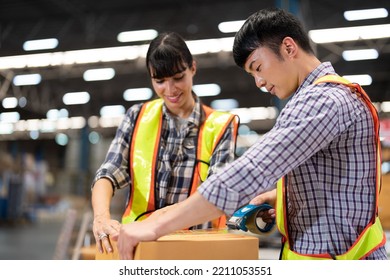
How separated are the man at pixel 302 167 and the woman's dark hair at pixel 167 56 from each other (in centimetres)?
37

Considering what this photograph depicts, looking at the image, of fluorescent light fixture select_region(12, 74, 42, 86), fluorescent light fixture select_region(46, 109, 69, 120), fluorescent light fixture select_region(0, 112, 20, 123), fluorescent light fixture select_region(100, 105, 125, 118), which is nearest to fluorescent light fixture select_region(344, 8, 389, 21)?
fluorescent light fixture select_region(12, 74, 42, 86)

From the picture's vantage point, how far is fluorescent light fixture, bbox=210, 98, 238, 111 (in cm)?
1509

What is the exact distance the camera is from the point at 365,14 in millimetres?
7664

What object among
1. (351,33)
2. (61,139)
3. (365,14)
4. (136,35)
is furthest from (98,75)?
(61,139)

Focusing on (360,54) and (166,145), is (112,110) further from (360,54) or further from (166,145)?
(166,145)

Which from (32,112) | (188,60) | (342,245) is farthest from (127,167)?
(32,112)

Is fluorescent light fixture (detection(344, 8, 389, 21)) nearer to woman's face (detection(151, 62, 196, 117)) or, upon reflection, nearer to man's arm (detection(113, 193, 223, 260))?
woman's face (detection(151, 62, 196, 117))

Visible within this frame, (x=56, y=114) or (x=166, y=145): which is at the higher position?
(x=56, y=114)

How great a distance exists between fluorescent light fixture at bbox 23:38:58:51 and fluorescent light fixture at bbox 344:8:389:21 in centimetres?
523

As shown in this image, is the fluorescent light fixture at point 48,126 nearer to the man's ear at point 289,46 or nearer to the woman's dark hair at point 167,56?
the woman's dark hair at point 167,56

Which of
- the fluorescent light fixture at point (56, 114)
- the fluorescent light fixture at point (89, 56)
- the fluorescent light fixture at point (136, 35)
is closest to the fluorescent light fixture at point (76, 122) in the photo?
the fluorescent light fixture at point (56, 114)

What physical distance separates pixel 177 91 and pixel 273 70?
46 cm

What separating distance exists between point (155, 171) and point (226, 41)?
7.21 meters
